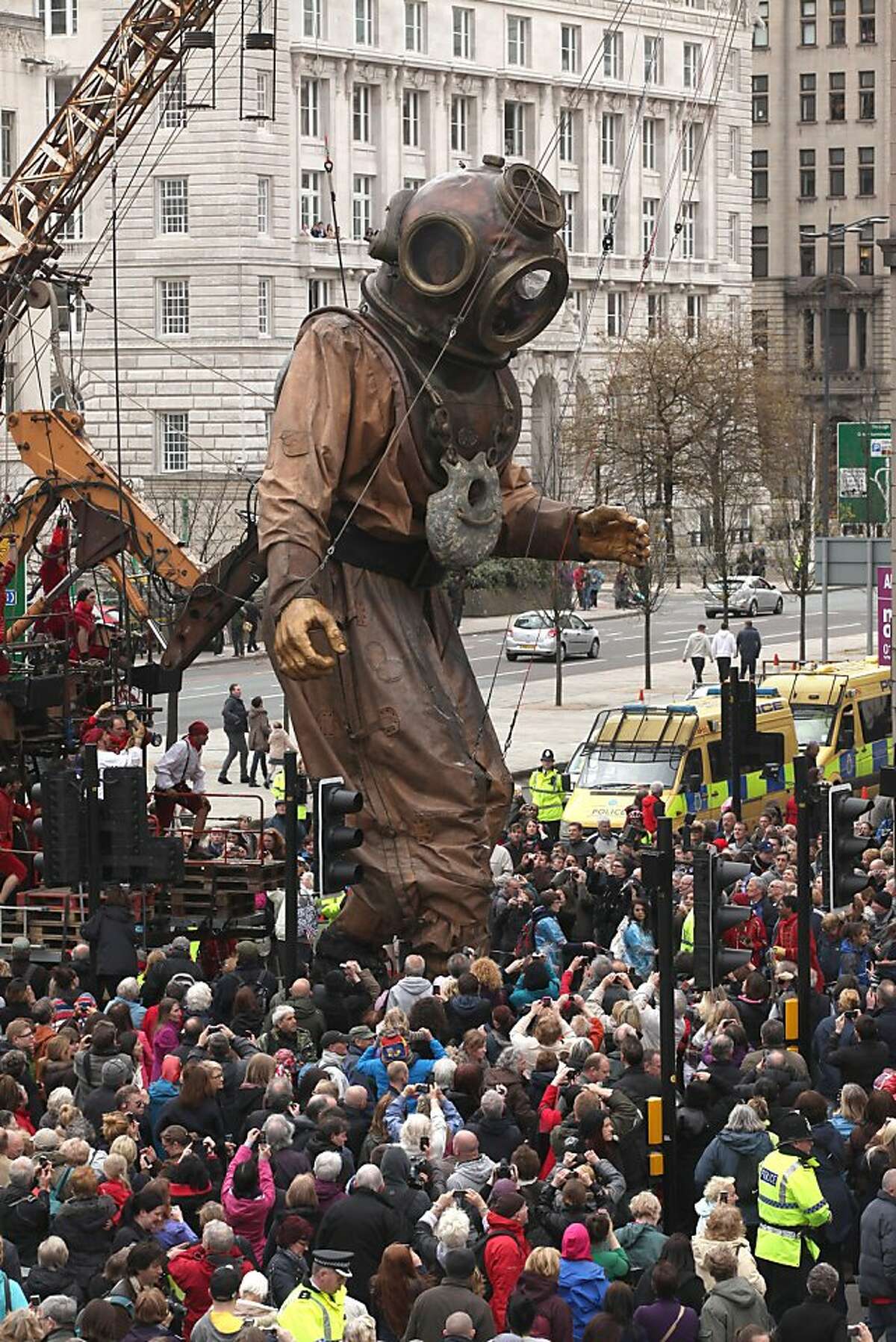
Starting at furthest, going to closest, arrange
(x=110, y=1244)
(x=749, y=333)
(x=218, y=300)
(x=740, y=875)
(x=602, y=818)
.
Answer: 1. (x=749, y=333)
2. (x=218, y=300)
3. (x=602, y=818)
4. (x=740, y=875)
5. (x=110, y=1244)

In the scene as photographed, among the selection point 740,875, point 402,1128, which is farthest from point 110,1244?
point 740,875

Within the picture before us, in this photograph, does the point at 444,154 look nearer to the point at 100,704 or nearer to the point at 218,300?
the point at 218,300

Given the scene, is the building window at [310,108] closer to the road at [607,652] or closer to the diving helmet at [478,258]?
the road at [607,652]

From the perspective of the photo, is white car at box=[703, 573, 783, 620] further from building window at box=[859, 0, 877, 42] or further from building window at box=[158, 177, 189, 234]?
building window at box=[859, 0, 877, 42]

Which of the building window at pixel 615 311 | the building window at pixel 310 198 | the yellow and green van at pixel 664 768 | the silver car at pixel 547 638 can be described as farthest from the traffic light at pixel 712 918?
the building window at pixel 615 311

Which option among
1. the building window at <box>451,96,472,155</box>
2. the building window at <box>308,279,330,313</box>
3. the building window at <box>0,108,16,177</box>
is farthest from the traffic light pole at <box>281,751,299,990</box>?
the building window at <box>451,96,472,155</box>

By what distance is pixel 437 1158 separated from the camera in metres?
15.8

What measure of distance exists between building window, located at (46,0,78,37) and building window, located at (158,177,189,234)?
4.67m

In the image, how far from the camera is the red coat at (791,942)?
72.3 feet

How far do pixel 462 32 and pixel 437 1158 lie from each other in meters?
80.2

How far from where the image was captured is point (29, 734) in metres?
27.5

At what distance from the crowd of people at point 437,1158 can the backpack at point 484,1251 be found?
0.08ft

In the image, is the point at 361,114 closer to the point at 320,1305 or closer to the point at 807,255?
the point at 807,255

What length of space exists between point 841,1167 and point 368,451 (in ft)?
24.1
